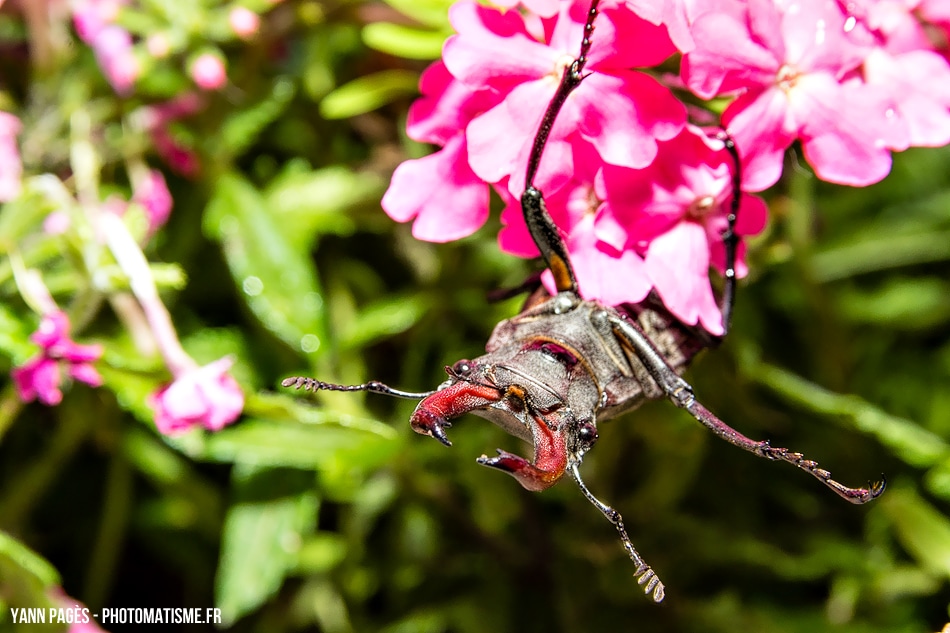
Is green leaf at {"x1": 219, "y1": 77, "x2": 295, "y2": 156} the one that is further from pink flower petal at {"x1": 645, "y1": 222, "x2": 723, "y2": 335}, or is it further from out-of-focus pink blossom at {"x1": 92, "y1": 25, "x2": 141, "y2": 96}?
pink flower petal at {"x1": 645, "y1": 222, "x2": 723, "y2": 335}

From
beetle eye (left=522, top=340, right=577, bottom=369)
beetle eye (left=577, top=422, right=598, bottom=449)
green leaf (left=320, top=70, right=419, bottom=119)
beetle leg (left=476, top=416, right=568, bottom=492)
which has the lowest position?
green leaf (left=320, top=70, right=419, bottom=119)

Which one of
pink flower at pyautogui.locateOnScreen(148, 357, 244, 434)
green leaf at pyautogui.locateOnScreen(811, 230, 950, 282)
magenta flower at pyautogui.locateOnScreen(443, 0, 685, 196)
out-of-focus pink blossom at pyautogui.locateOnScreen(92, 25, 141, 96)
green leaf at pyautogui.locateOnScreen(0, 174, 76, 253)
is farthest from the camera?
green leaf at pyautogui.locateOnScreen(811, 230, 950, 282)

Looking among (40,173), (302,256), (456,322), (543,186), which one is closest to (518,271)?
(456,322)

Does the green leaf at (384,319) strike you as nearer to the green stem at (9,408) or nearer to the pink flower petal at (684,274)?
the green stem at (9,408)

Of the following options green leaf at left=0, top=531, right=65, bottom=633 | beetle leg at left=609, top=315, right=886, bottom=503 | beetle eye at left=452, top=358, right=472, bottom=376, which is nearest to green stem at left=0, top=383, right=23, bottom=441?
green leaf at left=0, top=531, right=65, bottom=633

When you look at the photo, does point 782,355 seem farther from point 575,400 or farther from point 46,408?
point 46,408

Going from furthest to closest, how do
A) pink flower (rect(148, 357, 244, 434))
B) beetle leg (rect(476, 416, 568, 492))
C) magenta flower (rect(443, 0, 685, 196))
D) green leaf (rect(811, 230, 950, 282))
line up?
green leaf (rect(811, 230, 950, 282)) < pink flower (rect(148, 357, 244, 434)) < magenta flower (rect(443, 0, 685, 196)) < beetle leg (rect(476, 416, 568, 492))
